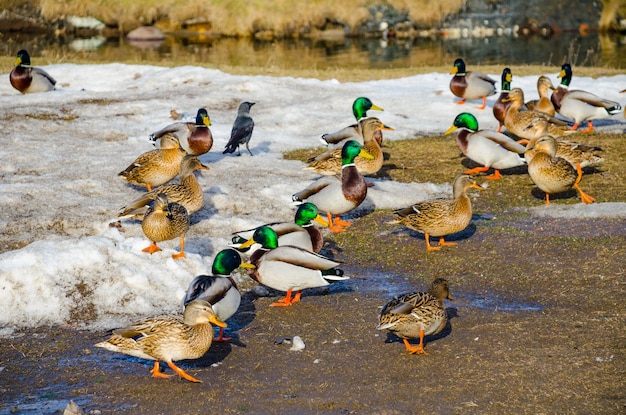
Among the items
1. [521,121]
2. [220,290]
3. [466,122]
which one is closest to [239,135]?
[466,122]

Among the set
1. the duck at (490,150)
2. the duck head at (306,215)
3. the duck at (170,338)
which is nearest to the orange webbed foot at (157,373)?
the duck at (170,338)

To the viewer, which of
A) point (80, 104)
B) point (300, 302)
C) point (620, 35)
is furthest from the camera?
point (620, 35)

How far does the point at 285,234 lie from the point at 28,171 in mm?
5127

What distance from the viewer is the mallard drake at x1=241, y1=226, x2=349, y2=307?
25.9 feet

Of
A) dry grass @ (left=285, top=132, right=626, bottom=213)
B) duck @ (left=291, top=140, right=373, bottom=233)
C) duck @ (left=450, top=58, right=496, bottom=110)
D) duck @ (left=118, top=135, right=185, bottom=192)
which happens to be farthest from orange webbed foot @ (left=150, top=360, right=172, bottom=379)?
duck @ (left=450, top=58, right=496, bottom=110)

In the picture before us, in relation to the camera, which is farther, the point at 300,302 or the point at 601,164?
the point at 601,164

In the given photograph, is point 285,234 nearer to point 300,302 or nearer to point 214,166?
point 300,302

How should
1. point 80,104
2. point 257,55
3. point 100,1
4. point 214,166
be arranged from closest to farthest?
point 214,166 < point 80,104 < point 257,55 < point 100,1

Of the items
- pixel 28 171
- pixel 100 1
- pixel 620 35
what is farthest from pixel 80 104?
pixel 620 35

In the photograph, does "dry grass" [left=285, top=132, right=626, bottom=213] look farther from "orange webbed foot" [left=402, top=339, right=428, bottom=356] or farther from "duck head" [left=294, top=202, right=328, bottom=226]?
"orange webbed foot" [left=402, top=339, right=428, bottom=356]

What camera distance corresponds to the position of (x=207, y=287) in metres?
7.10

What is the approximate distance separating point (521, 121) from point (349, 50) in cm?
2316

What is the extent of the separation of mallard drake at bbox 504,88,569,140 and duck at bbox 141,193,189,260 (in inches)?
263

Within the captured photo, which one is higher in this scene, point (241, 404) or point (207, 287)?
point (207, 287)
